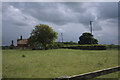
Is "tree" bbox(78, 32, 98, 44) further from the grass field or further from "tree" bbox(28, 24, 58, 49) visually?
the grass field

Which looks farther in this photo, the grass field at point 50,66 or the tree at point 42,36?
the tree at point 42,36

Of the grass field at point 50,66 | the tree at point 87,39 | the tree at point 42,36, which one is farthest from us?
the tree at point 87,39

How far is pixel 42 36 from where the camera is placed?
151 ft

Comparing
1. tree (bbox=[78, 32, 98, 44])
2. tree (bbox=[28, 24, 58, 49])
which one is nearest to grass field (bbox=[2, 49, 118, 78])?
tree (bbox=[28, 24, 58, 49])

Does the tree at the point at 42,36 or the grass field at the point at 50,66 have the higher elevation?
the tree at the point at 42,36

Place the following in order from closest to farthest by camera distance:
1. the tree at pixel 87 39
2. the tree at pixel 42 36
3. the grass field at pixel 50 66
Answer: the grass field at pixel 50 66 < the tree at pixel 42 36 < the tree at pixel 87 39

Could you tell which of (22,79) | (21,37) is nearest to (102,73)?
(22,79)

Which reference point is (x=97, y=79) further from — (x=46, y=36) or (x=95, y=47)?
(x=46, y=36)

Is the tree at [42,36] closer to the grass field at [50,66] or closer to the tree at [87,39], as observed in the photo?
the tree at [87,39]

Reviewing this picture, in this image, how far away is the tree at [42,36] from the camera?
152 ft

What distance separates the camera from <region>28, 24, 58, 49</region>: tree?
4631cm

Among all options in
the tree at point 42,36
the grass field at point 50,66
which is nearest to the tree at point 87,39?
the tree at point 42,36

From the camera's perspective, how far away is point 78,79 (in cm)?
448

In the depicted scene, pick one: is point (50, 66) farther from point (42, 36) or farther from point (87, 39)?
point (87, 39)
